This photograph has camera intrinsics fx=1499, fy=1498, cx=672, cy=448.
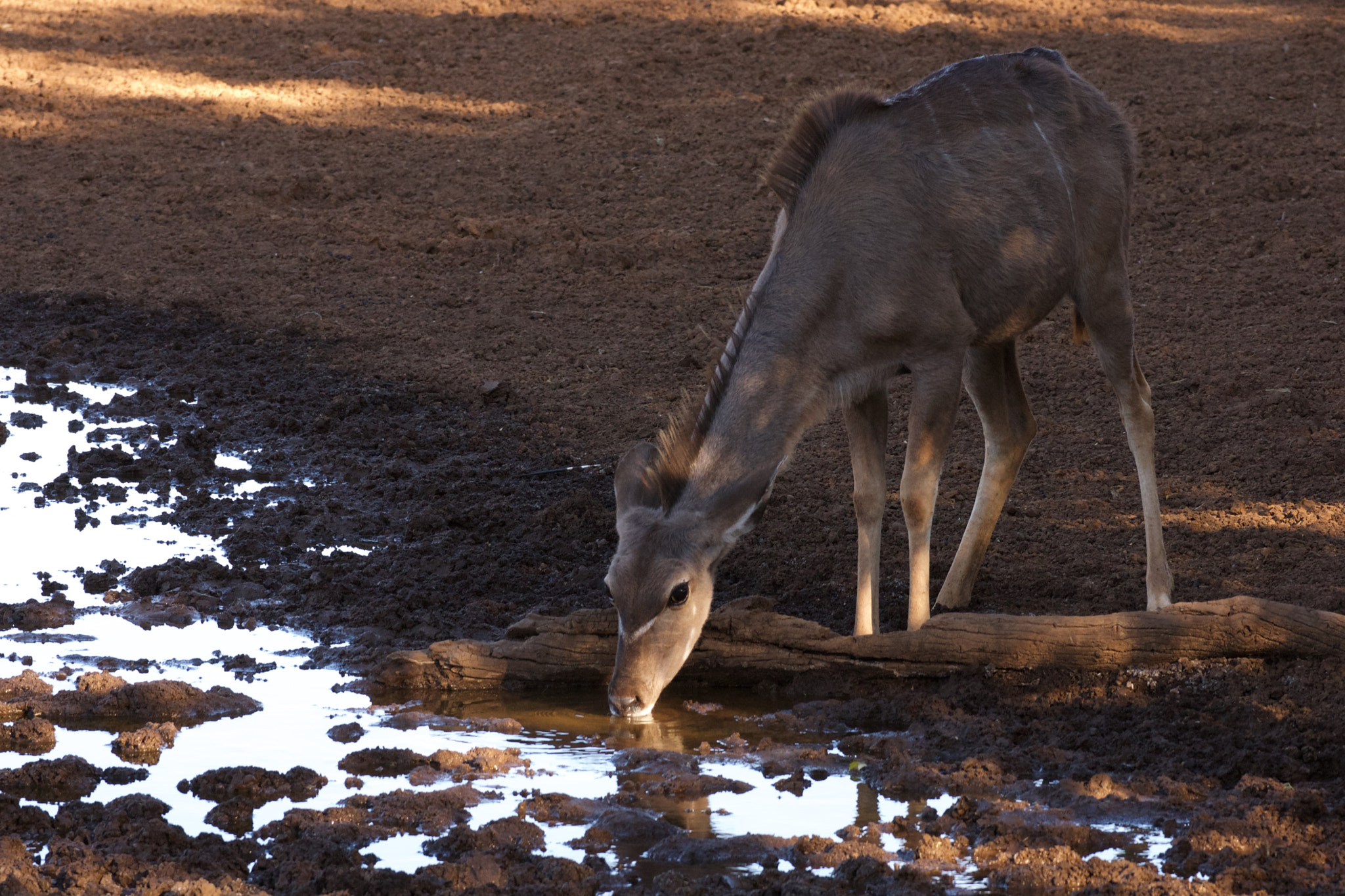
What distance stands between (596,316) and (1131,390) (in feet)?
18.1

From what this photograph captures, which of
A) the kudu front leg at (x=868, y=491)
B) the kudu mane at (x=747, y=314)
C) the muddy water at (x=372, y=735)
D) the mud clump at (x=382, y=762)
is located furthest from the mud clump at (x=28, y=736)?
the kudu front leg at (x=868, y=491)

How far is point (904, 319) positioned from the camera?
643cm

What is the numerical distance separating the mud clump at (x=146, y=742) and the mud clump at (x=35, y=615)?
149 centimetres

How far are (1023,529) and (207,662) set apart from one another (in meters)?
4.28

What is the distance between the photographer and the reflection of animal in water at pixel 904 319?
6.04m

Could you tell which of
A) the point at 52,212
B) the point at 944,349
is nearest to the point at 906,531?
the point at 944,349

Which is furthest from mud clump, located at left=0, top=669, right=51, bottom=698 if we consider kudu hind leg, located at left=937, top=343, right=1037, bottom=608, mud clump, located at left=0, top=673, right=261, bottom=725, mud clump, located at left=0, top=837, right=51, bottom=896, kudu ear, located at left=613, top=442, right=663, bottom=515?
kudu hind leg, located at left=937, top=343, right=1037, bottom=608

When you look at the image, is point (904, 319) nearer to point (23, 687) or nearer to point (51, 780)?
point (51, 780)

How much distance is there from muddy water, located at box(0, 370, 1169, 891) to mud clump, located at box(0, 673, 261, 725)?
10 centimetres

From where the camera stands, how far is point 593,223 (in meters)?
13.9

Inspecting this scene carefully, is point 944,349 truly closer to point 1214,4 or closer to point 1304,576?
point 1304,576

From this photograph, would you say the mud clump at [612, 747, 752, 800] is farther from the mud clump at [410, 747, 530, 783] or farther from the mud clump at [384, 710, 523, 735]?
the mud clump at [384, 710, 523, 735]

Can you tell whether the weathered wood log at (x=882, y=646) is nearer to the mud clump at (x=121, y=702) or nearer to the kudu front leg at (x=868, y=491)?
the kudu front leg at (x=868, y=491)

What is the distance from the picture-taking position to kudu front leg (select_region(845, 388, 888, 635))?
6812 mm
